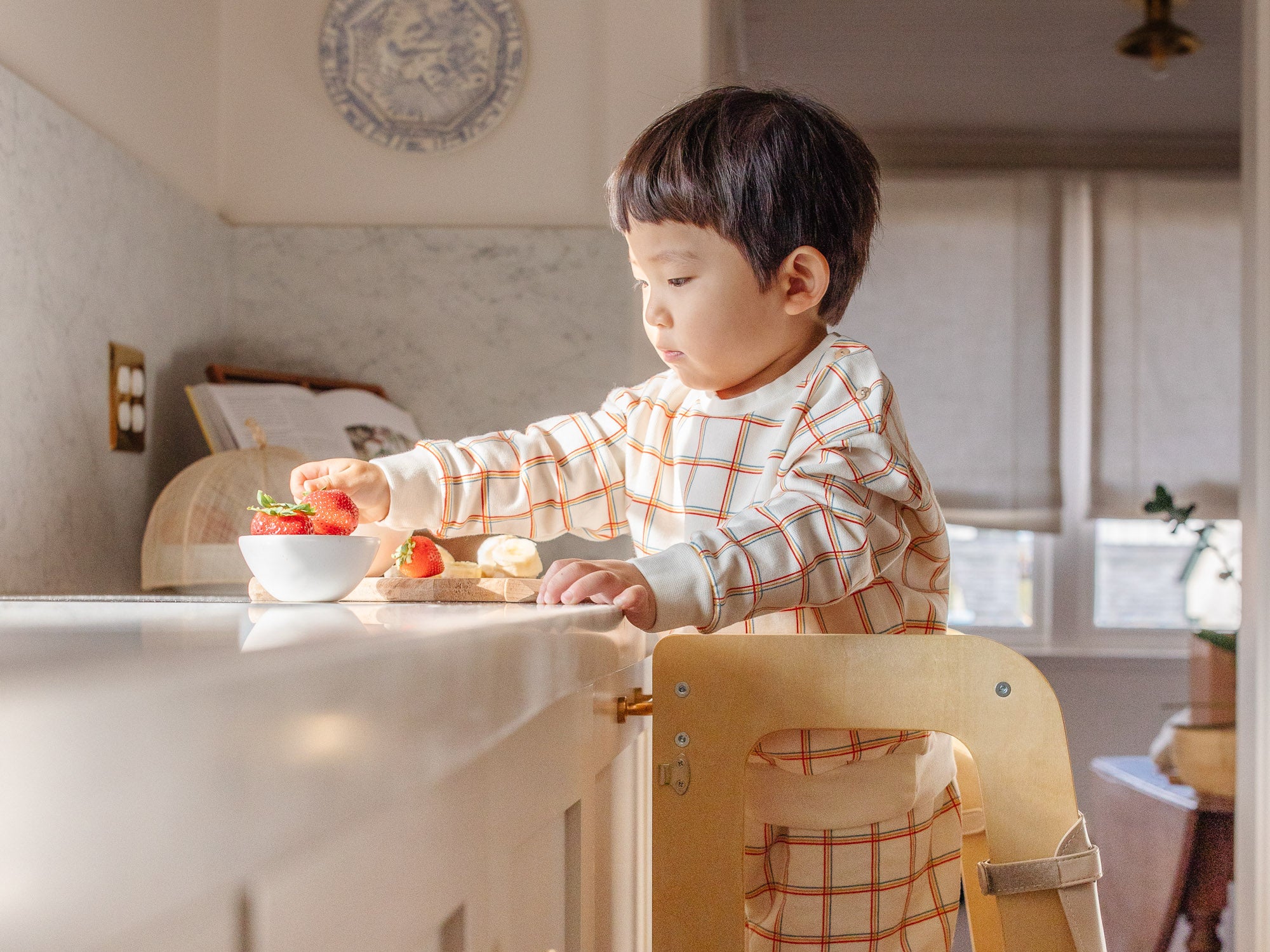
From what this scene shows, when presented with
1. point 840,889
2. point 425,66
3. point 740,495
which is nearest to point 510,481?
point 740,495

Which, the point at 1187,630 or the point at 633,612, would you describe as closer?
the point at 633,612

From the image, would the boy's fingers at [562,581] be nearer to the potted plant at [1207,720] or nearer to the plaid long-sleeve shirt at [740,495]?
the plaid long-sleeve shirt at [740,495]

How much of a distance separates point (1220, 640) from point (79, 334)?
241cm

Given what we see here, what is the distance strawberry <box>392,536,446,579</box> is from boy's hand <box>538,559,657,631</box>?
13.9 inches

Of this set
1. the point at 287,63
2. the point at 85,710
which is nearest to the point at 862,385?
the point at 85,710

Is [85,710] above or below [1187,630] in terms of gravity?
above

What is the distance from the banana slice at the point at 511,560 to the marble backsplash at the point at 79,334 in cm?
49

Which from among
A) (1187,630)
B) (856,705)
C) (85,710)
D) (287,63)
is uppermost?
(287,63)

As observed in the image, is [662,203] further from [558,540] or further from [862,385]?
[558,540]

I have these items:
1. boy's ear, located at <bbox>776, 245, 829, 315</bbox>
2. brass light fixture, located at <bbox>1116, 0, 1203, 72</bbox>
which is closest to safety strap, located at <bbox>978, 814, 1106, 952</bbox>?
boy's ear, located at <bbox>776, 245, 829, 315</bbox>

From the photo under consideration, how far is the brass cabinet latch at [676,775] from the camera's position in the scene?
71 centimetres

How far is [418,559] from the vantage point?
41.3 inches

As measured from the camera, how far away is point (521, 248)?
1718 mm

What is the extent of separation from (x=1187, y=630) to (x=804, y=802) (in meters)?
3.49
